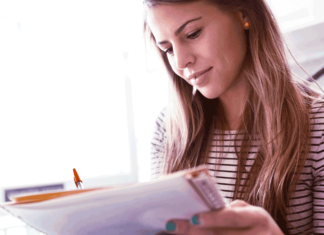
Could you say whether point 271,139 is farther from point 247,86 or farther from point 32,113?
point 32,113

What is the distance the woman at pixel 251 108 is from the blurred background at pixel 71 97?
1048 millimetres

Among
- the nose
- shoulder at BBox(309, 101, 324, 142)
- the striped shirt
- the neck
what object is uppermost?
the nose

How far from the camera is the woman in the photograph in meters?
0.71

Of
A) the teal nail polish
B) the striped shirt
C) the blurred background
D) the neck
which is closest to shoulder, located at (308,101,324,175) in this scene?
the striped shirt

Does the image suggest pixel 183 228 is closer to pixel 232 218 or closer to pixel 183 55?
pixel 232 218

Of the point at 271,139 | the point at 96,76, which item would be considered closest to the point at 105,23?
the point at 96,76

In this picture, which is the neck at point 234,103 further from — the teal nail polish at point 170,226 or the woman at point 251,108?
the teal nail polish at point 170,226

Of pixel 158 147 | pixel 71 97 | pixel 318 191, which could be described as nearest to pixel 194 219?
pixel 318 191

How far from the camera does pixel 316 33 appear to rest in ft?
4.35

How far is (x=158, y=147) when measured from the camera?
1.02 metres

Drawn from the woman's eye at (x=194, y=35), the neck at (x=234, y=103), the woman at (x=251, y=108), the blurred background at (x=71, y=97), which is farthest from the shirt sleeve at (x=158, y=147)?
the blurred background at (x=71, y=97)

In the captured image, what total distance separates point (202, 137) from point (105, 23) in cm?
169

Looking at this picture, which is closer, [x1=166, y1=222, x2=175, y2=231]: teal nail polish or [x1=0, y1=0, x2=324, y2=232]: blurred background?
[x1=166, y1=222, x2=175, y2=231]: teal nail polish

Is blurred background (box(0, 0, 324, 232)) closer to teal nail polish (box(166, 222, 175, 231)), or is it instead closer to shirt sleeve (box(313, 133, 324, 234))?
shirt sleeve (box(313, 133, 324, 234))
